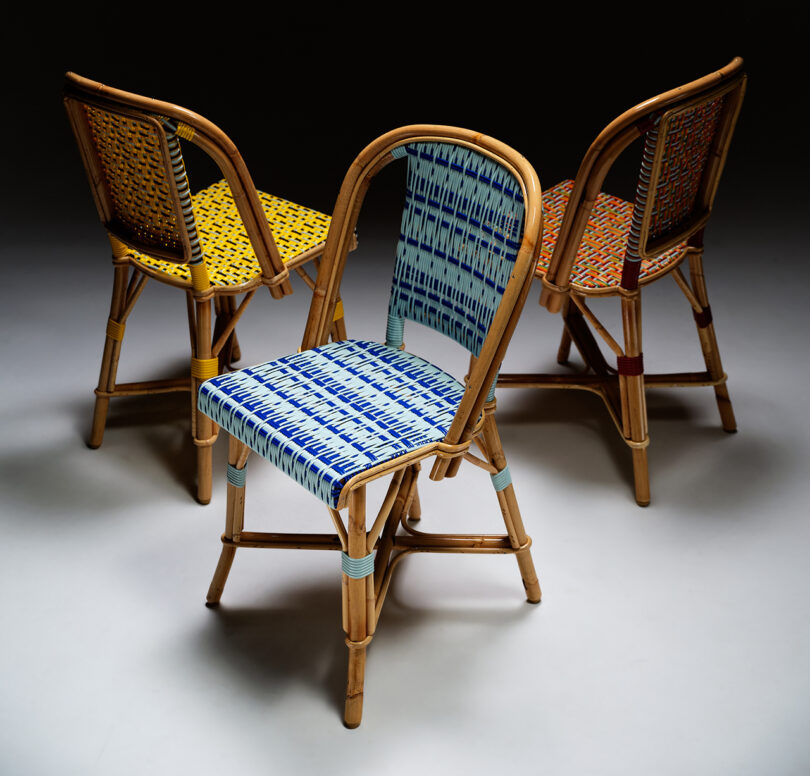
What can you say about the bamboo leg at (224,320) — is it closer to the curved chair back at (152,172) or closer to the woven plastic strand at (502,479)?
the curved chair back at (152,172)

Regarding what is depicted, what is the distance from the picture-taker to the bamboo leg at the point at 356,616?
2.09 meters

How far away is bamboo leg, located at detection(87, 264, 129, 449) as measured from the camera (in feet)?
9.49

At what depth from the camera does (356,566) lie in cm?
215

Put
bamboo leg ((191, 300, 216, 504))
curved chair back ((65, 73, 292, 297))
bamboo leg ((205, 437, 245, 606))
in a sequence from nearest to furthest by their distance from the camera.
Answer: bamboo leg ((205, 437, 245, 606)) < curved chair back ((65, 73, 292, 297)) < bamboo leg ((191, 300, 216, 504))

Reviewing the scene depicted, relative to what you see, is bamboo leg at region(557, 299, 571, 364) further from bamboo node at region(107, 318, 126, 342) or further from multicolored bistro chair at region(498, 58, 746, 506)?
bamboo node at region(107, 318, 126, 342)

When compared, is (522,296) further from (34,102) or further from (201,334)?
(34,102)

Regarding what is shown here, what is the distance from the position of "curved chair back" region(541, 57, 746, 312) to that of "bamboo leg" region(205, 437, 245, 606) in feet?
2.65

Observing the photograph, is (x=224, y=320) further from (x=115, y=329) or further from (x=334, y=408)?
(x=334, y=408)

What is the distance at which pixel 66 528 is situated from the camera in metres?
2.75

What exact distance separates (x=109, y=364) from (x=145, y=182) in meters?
0.55

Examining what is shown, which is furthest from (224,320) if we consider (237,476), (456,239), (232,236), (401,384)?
(456,239)

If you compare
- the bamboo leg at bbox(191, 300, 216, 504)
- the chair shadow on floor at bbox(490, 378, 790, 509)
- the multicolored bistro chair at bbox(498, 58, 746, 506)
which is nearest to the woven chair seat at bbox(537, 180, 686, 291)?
the multicolored bistro chair at bbox(498, 58, 746, 506)

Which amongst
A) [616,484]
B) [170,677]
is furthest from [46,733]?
[616,484]

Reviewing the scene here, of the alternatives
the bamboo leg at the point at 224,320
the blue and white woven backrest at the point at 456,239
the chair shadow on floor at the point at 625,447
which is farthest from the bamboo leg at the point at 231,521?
the chair shadow on floor at the point at 625,447
